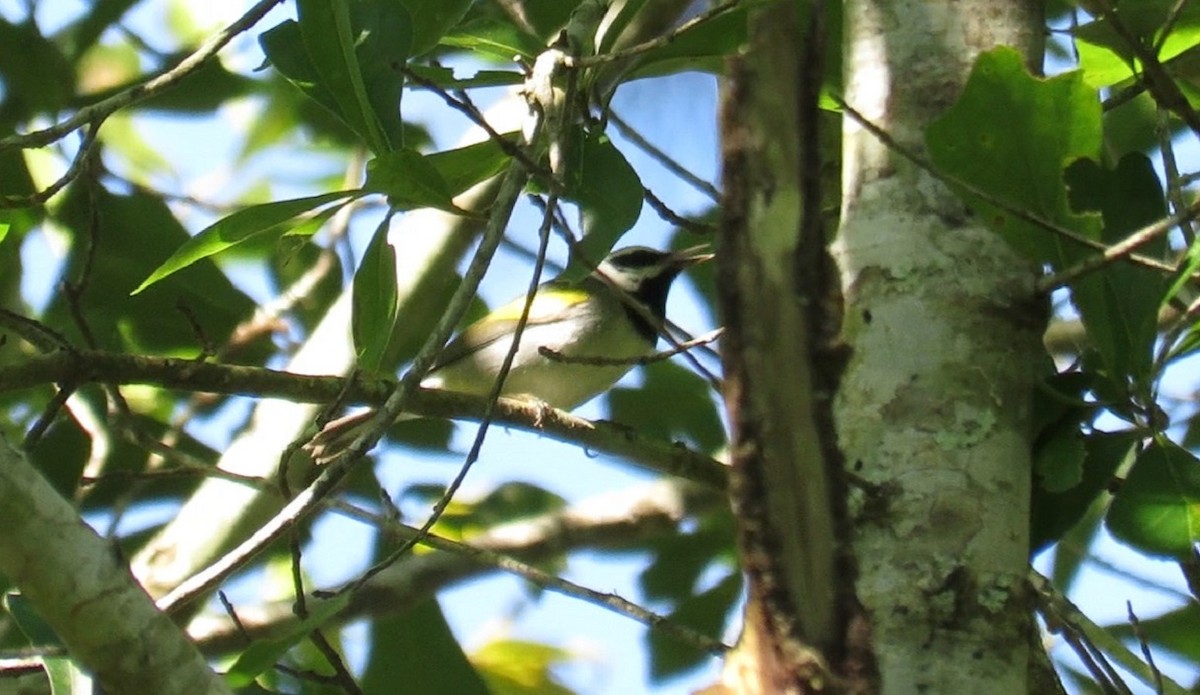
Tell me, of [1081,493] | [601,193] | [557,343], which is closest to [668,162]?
[601,193]

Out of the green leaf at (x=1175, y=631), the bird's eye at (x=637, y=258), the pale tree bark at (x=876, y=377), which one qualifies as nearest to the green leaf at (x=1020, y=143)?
the pale tree bark at (x=876, y=377)

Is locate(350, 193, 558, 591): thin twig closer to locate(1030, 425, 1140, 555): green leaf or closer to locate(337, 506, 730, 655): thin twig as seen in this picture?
locate(337, 506, 730, 655): thin twig

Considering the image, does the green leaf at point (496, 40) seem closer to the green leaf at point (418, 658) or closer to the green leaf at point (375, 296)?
the green leaf at point (375, 296)

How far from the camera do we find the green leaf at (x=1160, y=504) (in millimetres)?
1917

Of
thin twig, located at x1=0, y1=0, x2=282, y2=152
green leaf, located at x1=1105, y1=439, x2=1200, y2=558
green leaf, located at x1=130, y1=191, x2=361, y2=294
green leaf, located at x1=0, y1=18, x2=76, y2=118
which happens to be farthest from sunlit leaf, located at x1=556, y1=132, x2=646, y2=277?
green leaf, located at x1=0, y1=18, x2=76, y2=118

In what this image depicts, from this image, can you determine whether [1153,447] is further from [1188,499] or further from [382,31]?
[382,31]

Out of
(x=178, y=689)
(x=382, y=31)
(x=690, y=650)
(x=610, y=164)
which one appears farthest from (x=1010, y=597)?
(x=690, y=650)

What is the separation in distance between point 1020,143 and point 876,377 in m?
0.36

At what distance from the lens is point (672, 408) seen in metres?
3.59

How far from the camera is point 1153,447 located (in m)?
1.96

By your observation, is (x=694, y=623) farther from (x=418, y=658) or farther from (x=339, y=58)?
(x=339, y=58)

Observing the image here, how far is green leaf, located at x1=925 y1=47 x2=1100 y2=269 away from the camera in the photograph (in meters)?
1.74

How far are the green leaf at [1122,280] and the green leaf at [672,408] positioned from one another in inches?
62.4

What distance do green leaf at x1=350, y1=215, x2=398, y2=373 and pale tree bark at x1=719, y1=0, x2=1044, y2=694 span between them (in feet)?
2.34
